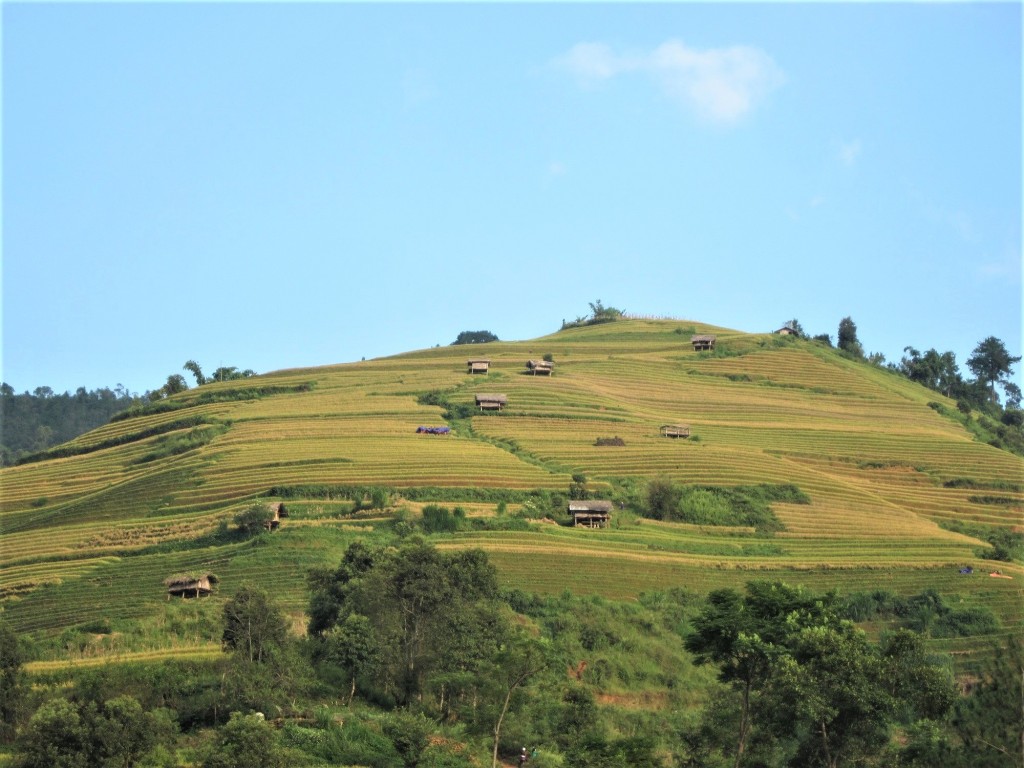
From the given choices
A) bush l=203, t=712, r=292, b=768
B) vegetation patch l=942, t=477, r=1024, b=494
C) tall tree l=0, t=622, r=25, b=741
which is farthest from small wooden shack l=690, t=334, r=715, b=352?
bush l=203, t=712, r=292, b=768


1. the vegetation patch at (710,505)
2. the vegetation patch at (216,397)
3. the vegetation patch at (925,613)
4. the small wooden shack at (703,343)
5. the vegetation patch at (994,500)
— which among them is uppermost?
the small wooden shack at (703,343)

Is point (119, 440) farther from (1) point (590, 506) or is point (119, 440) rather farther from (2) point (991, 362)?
(2) point (991, 362)

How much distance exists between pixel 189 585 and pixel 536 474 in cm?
2752

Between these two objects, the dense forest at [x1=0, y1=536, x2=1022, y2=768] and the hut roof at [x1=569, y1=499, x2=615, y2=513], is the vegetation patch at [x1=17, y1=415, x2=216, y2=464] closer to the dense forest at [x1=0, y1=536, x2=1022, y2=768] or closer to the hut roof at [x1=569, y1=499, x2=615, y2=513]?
the hut roof at [x1=569, y1=499, x2=615, y2=513]

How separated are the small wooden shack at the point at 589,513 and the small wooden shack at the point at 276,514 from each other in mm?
16201

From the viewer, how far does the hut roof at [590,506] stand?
3012 inches

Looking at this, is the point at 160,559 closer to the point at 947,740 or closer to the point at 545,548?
the point at 545,548

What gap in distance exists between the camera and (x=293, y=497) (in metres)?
76.9

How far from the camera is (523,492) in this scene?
79.4 meters

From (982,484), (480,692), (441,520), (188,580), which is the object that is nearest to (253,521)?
(188,580)

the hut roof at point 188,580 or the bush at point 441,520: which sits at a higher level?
the bush at point 441,520

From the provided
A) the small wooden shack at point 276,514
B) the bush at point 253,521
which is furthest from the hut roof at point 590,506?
the bush at point 253,521

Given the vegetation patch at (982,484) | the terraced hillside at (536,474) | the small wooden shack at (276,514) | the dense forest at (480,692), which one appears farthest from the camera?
the vegetation patch at (982,484)

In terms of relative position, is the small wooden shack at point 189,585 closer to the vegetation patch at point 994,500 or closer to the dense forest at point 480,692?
the dense forest at point 480,692
